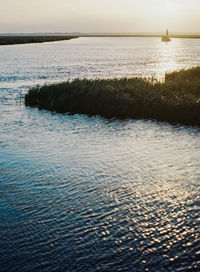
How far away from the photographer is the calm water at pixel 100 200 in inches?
345

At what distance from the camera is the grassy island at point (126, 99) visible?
24922 mm

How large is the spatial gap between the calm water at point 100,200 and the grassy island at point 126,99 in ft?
10.2

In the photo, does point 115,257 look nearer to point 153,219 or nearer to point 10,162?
point 153,219

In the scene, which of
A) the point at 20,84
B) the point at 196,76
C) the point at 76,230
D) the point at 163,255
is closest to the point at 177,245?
the point at 163,255

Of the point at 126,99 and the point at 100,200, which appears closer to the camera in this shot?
the point at 100,200

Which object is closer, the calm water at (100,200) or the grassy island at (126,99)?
the calm water at (100,200)

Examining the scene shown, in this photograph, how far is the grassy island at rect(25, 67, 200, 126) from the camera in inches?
981

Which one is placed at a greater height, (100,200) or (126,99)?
(126,99)

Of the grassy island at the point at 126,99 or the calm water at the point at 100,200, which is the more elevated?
the grassy island at the point at 126,99

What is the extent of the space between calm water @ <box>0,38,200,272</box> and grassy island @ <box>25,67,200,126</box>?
3.11m

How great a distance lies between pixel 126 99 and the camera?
26.4m

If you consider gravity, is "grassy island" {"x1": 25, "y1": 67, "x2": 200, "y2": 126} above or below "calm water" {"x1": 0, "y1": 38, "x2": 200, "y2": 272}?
above

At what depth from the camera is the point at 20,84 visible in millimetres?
42969

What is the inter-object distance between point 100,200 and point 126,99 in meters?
15.4
